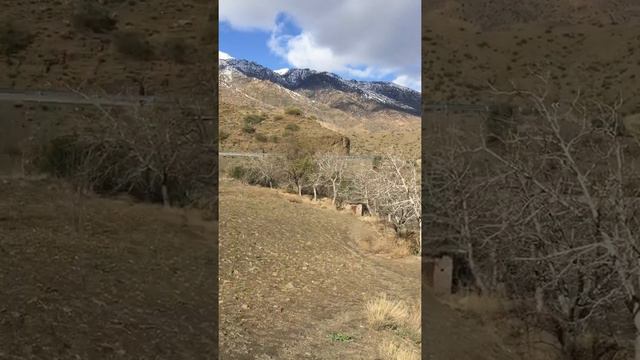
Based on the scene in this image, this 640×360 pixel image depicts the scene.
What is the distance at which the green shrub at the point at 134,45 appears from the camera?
1719cm

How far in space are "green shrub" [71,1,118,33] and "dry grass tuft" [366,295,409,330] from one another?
55.1 feet

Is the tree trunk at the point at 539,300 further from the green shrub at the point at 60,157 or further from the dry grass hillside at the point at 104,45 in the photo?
the dry grass hillside at the point at 104,45

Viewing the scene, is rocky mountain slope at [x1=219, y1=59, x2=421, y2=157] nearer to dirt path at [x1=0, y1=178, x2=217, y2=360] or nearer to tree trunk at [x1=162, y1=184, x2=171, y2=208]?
tree trunk at [x1=162, y1=184, x2=171, y2=208]

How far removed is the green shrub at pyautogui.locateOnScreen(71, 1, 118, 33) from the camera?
1816 cm

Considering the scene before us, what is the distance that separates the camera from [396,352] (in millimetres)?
3865

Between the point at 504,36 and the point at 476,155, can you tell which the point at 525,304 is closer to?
the point at 476,155

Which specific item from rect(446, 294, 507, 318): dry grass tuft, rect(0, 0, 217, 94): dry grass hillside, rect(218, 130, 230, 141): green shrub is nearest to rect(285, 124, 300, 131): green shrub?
rect(218, 130, 230, 141): green shrub

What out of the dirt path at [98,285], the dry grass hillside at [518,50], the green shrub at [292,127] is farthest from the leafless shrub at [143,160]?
the green shrub at [292,127]

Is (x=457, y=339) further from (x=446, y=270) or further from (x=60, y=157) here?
(x=60, y=157)

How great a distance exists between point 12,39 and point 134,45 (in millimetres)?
3673

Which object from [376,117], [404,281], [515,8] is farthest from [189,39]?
[376,117]

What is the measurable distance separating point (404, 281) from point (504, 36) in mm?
24074

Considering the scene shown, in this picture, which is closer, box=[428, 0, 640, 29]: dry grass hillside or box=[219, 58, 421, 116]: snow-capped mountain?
box=[428, 0, 640, 29]: dry grass hillside

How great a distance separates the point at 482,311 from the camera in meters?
5.18
